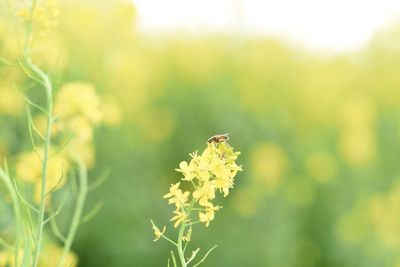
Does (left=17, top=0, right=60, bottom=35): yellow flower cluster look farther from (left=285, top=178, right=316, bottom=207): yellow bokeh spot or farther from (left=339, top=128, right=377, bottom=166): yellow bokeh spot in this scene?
(left=339, top=128, right=377, bottom=166): yellow bokeh spot

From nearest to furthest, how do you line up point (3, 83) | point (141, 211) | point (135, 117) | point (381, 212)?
point (3, 83) < point (141, 211) < point (381, 212) < point (135, 117)

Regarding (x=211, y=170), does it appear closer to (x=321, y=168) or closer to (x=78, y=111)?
(x=78, y=111)

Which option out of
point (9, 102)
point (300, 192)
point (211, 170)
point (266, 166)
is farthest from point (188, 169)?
point (300, 192)

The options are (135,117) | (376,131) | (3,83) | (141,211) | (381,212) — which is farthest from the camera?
(376,131)

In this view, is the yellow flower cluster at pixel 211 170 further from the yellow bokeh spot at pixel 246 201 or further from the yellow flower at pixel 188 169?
the yellow bokeh spot at pixel 246 201

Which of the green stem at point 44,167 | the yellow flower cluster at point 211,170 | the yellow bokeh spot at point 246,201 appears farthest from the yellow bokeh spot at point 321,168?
the yellow flower cluster at point 211,170

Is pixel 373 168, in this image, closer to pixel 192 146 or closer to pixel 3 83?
pixel 192 146

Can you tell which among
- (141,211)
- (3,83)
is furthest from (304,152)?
(3,83)

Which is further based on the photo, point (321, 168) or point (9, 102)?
point (321, 168)
